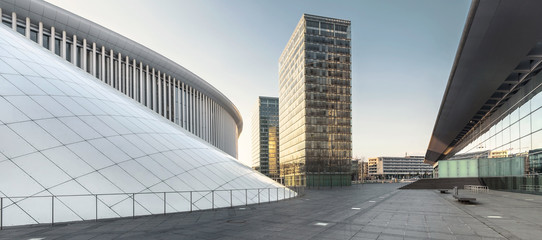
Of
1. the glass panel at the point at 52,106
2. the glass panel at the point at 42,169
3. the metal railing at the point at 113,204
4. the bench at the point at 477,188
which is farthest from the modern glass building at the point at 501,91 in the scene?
the glass panel at the point at 52,106

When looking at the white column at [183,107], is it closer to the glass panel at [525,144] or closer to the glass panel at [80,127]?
the glass panel at [80,127]

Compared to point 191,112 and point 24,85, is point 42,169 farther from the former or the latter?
point 191,112

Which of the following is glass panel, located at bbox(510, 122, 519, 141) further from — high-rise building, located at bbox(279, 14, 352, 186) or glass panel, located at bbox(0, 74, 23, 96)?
high-rise building, located at bbox(279, 14, 352, 186)

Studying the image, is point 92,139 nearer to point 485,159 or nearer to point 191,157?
point 191,157

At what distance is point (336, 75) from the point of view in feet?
262

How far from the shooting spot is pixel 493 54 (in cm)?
2148

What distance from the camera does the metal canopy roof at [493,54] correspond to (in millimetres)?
16078

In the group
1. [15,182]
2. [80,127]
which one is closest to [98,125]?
[80,127]

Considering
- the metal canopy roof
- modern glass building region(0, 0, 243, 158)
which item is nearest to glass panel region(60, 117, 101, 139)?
the metal canopy roof

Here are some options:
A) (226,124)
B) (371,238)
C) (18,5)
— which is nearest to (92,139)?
(371,238)

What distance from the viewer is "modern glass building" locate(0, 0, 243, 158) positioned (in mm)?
31641

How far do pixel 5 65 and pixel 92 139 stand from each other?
7609mm

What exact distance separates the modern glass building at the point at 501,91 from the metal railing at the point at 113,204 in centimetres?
1685

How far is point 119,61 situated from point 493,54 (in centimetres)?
3858
